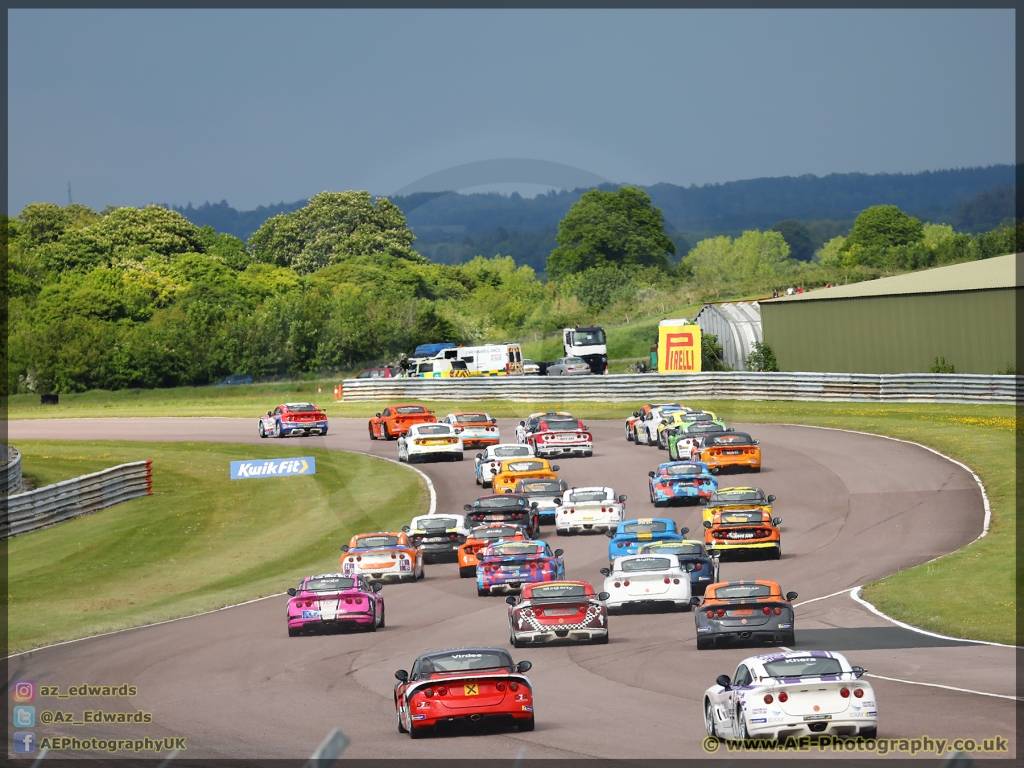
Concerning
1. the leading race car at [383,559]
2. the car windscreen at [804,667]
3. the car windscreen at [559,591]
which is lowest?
the leading race car at [383,559]

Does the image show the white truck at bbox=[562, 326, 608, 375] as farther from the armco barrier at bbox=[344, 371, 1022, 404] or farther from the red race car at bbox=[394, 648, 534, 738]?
→ the red race car at bbox=[394, 648, 534, 738]

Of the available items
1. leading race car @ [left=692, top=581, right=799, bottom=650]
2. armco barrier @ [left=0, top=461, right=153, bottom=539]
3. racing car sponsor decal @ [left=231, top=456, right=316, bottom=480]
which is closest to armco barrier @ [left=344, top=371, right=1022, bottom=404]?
racing car sponsor decal @ [left=231, top=456, right=316, bottom=480]

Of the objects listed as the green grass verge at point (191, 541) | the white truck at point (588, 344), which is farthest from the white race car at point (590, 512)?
the white truck at point (588, 344)

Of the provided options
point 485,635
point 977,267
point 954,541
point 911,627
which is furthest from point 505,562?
point 977,267

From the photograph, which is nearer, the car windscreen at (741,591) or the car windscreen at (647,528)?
the car windscreen at (741,591)

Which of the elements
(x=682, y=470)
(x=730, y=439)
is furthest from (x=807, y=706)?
(x=730, y=439)

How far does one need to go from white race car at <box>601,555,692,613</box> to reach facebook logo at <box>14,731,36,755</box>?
12.7 meters

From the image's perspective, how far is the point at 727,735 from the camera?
14.7 metres

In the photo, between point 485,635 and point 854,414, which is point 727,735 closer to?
point 485,635

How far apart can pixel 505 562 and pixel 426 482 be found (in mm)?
18503

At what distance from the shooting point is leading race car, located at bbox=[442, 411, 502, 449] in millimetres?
54562

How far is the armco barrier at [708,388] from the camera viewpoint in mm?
57969

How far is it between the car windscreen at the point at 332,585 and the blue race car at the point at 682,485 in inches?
599

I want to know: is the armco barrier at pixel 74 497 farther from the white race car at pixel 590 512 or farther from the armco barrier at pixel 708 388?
the armco barrier at pixel 708 388
